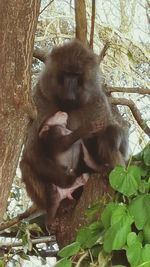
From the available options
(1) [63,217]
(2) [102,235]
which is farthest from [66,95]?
(2) [102,235]

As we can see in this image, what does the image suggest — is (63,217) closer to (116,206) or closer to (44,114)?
(44,114)

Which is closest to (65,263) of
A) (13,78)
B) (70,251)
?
(70,251)

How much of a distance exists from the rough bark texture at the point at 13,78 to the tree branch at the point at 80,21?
3.18 feet

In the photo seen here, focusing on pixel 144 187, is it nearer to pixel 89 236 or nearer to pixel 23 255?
pixel 89 236

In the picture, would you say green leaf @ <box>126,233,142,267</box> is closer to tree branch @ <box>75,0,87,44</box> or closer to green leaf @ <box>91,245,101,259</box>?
green leaf @ <box>91,245,101,259</box>

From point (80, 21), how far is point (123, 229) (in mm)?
1310

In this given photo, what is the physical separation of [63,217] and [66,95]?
48 cm

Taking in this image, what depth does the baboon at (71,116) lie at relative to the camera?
218 centimetres

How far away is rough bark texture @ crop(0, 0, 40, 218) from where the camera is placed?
1422 mm

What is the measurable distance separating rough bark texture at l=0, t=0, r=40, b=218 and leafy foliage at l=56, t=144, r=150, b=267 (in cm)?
24

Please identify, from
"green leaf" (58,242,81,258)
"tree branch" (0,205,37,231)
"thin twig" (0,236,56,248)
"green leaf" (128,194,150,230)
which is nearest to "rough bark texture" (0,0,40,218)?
"green leaf" (58,242,81,258)

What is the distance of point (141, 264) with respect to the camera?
47.2 inches

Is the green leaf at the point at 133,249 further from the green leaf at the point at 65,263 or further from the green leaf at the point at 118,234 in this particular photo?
the green leaf at the point at 65,263

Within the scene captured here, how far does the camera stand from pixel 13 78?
4.66 feet
